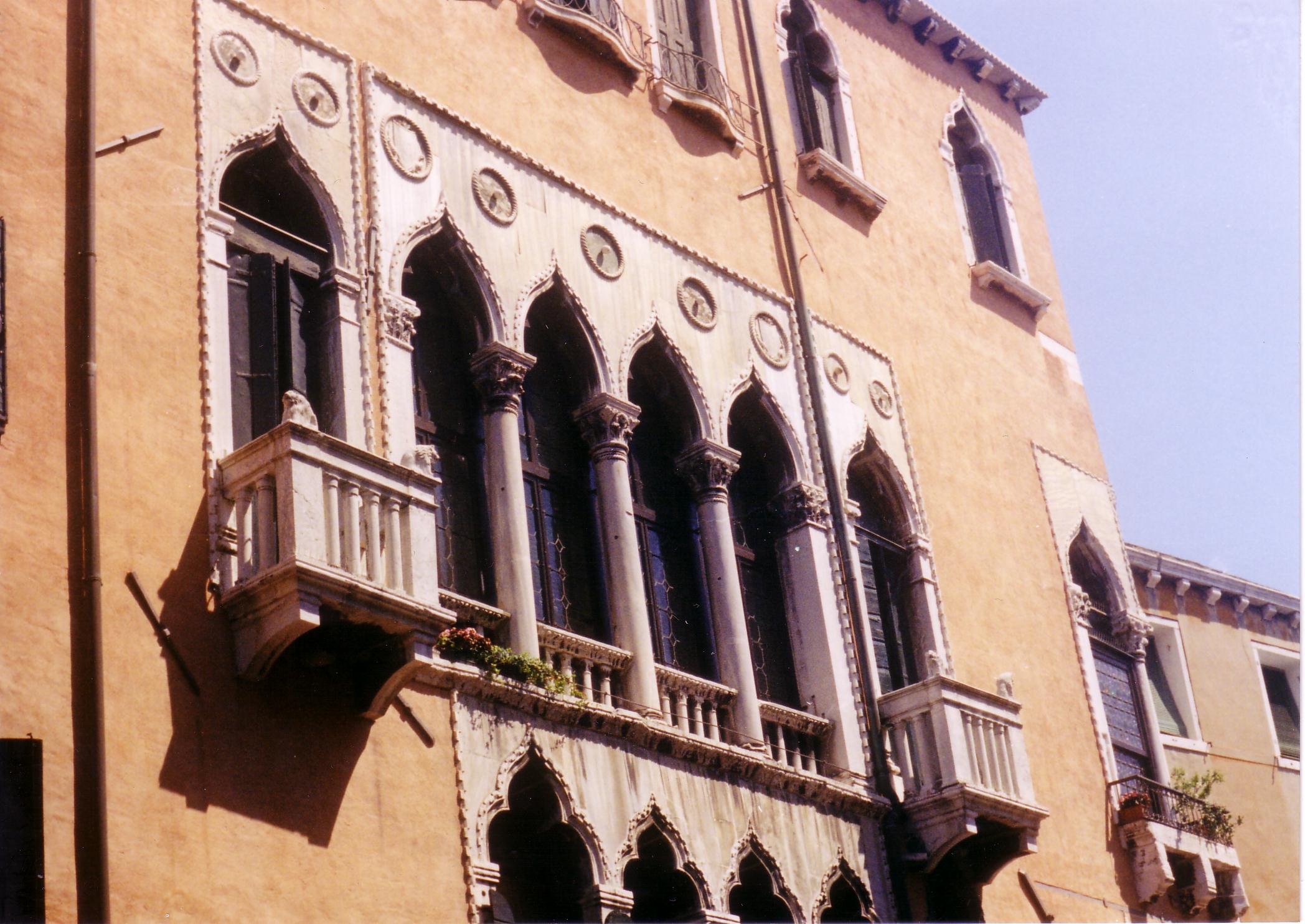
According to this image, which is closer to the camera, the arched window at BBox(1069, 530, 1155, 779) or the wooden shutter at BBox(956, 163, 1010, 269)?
the arched window at BBox(1069, 530, 1155, 779)

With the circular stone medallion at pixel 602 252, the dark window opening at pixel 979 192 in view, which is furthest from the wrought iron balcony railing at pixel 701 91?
the dark window opening at pixel 979 192

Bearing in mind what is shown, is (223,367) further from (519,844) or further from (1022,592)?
(1022,592)

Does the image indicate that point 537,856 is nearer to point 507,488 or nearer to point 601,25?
point 507,488

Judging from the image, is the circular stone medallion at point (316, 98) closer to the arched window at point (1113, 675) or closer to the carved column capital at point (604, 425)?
the carved column capital at point (604, 425)

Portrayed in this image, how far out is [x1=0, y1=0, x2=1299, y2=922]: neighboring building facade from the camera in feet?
32.4

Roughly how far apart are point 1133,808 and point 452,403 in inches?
272

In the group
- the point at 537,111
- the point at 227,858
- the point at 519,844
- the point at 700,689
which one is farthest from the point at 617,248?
the point at 227,858

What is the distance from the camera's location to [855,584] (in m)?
14.8

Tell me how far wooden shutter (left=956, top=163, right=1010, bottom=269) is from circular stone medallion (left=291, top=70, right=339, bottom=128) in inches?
322

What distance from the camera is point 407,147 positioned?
12.8m

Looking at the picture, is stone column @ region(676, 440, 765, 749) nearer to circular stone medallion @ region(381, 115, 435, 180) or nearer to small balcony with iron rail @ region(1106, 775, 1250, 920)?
circular stone medallion @ region(381, 115, 435, 180)

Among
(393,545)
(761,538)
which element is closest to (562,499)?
(761,538)

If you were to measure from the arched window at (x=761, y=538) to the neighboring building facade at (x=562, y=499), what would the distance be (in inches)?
1.2

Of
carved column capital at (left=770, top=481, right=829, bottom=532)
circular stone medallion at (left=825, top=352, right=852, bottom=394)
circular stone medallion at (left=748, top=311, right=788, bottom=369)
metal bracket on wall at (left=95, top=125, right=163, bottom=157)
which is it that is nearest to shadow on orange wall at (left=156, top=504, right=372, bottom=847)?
metal bracket on wall at (left=95, top=125, right=163, bottom=157)
